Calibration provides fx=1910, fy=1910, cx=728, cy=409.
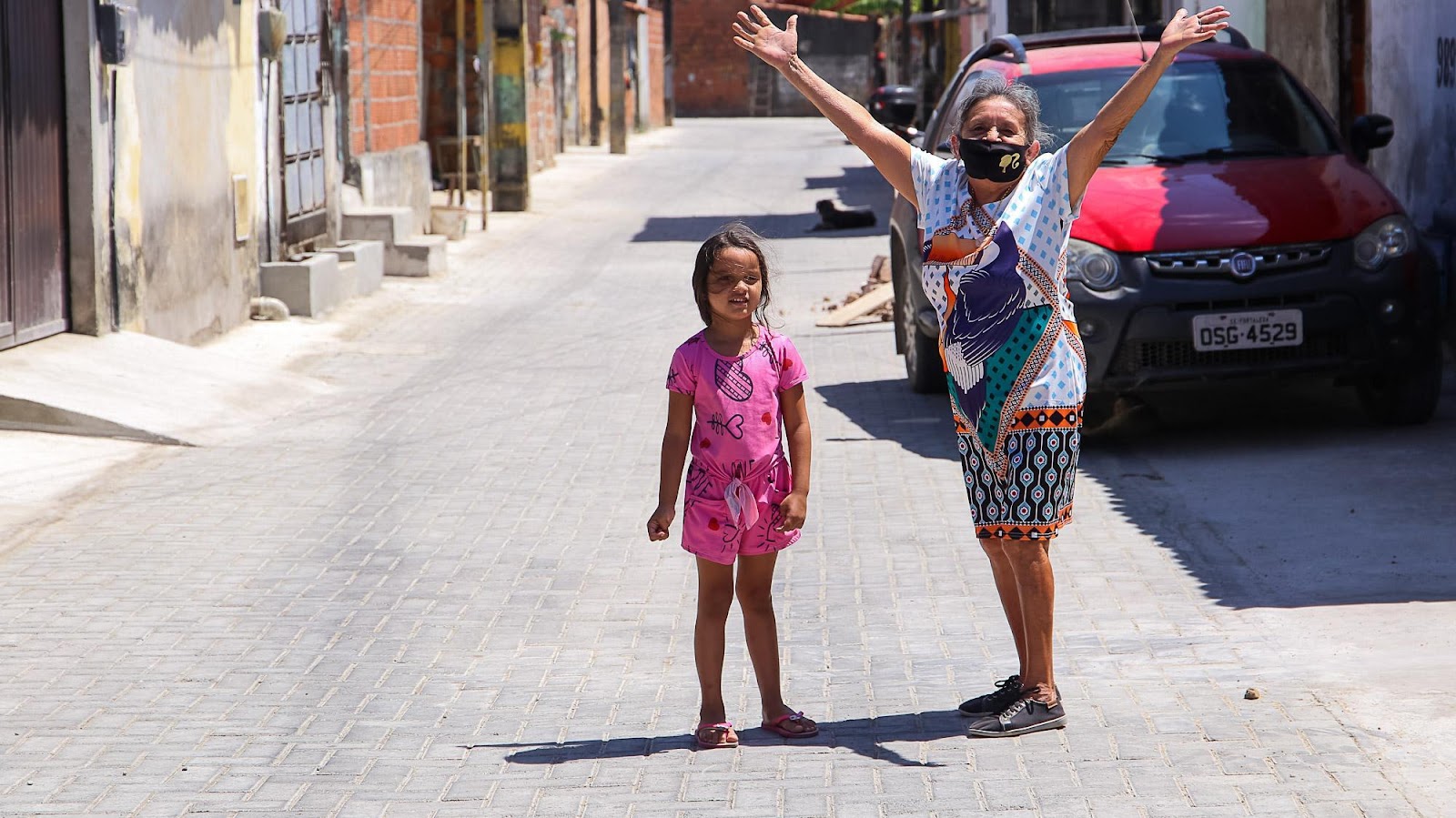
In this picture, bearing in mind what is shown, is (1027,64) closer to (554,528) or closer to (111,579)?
(554,528)

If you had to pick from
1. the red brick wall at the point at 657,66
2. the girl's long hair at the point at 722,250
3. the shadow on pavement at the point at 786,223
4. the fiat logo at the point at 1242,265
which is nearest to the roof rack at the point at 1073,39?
the fiat logo at the point at 1242,265

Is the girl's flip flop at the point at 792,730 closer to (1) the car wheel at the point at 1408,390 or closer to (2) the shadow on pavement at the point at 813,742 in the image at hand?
(2) the shadow on pavement at the point at 813,742

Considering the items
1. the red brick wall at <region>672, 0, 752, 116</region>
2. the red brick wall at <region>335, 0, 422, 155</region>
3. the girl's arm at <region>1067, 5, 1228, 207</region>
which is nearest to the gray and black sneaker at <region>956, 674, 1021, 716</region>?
the girl's arm at <region>1067, 5, 1228, 207</region>

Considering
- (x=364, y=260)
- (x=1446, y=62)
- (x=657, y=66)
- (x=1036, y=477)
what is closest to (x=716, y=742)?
(x=1036, y=477)

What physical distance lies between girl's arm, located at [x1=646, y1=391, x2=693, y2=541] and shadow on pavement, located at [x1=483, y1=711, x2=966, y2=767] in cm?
56

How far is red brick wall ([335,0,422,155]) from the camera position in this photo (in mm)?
Result: 20547

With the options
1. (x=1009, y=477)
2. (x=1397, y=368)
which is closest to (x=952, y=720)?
(x=1009, y=477)

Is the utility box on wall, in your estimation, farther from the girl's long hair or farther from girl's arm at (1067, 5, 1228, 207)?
girl's arm at (1067, 5, 1228, 207)

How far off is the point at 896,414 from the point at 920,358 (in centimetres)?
50

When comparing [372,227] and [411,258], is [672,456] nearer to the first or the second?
[411,258]

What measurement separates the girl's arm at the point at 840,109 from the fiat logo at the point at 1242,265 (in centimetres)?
387

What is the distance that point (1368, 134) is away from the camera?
9508 mm

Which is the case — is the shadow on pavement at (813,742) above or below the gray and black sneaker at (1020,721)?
below

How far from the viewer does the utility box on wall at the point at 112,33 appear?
1145 cm
